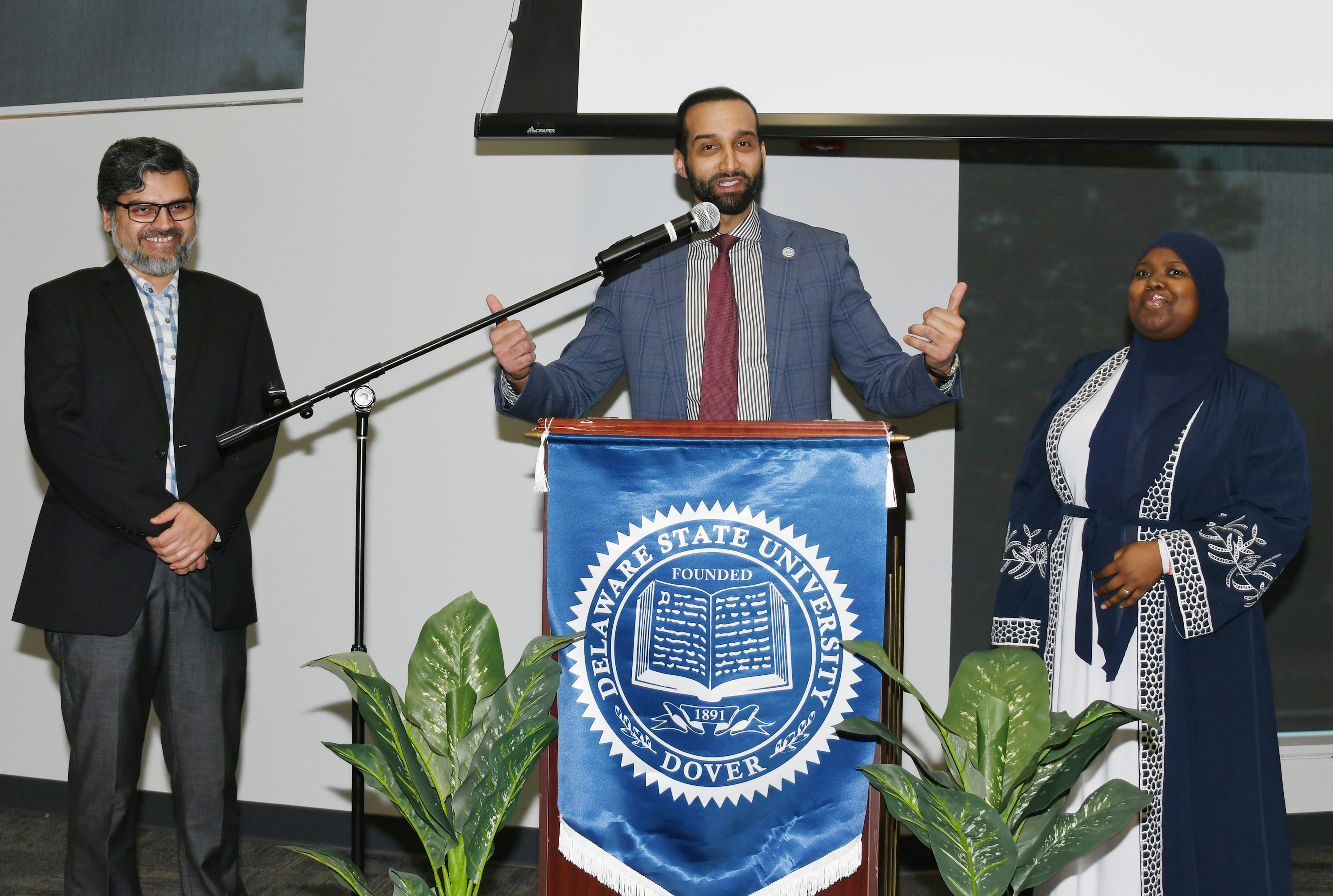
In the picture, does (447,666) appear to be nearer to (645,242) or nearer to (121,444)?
(645,242)

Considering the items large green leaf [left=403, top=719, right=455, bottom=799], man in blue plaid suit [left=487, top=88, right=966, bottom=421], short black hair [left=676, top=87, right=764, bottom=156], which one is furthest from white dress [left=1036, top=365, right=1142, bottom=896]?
large green leaf [left=403, top=719, right=455, bottom=799]

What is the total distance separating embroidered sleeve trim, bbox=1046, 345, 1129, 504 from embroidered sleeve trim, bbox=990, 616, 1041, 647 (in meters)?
0.31

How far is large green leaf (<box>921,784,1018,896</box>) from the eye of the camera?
1627 mm

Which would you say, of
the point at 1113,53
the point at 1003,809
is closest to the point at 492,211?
the point at 1113,53

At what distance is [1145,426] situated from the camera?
8.07 feet

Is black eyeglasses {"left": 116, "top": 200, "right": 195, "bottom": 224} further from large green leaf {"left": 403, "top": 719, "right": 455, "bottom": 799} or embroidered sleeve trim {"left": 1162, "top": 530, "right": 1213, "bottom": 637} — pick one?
embroidered sleeve trim {"left": 1162, "top": 530, "right": 1213, "bottom": 637}

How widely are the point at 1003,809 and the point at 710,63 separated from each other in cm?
204

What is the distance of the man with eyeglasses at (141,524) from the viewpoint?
241 centimetres

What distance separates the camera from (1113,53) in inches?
106

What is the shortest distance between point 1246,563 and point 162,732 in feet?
8.39

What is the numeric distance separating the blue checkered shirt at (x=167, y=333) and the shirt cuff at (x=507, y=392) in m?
0.91

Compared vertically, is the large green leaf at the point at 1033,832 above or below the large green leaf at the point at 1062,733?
below

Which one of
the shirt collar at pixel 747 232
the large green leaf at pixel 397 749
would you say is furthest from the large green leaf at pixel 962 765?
the shirt collar at pixel 747 232

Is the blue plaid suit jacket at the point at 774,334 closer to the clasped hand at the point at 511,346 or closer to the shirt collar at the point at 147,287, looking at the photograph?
the clasped hand at the point at 511,346
